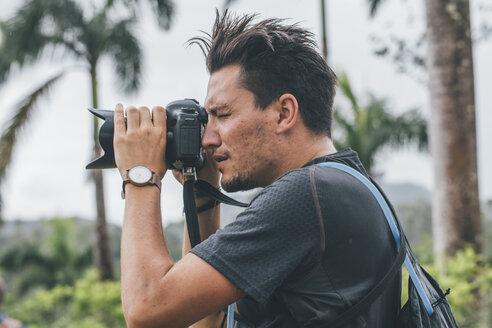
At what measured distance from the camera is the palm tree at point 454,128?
4863mm

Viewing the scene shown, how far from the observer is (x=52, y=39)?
32.8ft

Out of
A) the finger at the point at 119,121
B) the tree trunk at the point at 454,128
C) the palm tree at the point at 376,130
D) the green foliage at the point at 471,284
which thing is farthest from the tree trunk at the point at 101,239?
the finger at the point at 119,121

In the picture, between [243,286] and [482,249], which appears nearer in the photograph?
[243,286]

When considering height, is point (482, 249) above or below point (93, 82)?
below

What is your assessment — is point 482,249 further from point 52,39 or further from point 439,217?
point 52,39

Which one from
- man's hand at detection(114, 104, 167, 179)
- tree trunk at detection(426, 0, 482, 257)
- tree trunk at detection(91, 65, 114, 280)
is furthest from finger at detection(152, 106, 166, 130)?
tree trunk at detection(91, 65, 114, 280)

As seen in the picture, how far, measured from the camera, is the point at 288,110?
4.76 ft

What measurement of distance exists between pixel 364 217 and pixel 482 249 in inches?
168

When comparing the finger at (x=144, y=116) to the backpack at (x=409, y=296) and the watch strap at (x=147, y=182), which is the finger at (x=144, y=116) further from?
the backpack at (x=409, y=296)

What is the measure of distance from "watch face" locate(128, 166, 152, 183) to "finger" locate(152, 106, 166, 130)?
13 centimetres

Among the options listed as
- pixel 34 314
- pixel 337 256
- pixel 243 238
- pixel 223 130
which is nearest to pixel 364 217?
pixel 337 256

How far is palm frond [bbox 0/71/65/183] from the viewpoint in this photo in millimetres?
8211

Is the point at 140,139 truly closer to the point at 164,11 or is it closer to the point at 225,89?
the point at 225,89

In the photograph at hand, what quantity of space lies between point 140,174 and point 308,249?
459mm
